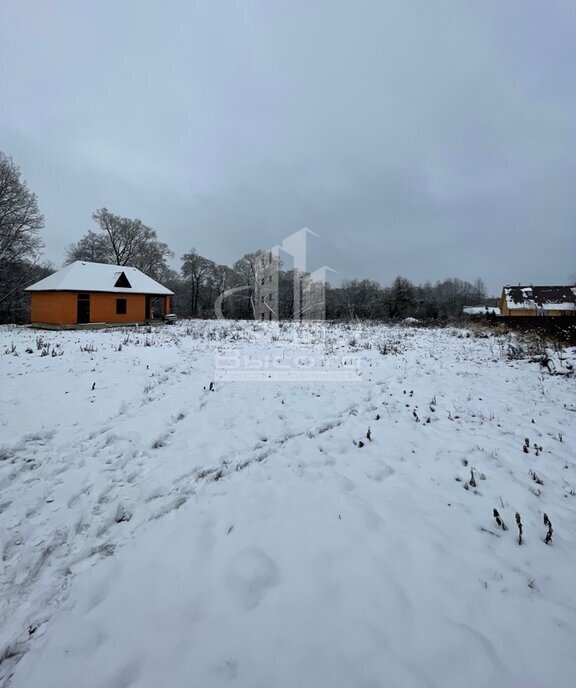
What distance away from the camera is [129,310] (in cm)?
2525

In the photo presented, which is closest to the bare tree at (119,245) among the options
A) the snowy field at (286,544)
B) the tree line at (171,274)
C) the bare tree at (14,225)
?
the tree line at (171,274)

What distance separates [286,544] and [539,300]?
138 ft

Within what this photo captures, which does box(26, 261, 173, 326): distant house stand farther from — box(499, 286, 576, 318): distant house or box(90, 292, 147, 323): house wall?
box(499, 286, 576, 318): distant house

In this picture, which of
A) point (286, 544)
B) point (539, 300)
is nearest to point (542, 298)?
point (539, 300)

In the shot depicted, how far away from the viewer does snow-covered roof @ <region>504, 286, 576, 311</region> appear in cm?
3253

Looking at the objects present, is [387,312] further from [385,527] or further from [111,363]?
[385,527]

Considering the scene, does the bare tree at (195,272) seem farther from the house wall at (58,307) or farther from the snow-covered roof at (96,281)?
the house wall at (58,307)

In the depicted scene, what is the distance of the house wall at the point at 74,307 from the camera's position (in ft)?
72.0

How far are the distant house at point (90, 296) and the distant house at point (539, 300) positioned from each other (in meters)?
37.5

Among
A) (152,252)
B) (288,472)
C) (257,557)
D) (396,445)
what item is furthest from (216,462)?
(152,252)

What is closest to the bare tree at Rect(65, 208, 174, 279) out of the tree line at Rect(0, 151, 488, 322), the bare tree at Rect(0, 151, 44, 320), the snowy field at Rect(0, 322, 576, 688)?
the tree line at Rect(0, 151, 488, 322)

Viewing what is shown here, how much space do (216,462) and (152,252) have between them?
143 ft

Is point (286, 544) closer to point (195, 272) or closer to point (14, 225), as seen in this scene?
point (14, 225)

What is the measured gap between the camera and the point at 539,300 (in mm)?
33594
